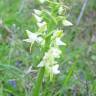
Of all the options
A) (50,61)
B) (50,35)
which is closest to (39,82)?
(50,61)

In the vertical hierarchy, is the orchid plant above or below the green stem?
above

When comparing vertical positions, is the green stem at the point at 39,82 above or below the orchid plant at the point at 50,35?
below

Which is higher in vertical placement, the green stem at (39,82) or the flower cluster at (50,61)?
the flower cluster at (50,61)

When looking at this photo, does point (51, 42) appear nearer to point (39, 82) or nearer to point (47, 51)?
point (47, 51)

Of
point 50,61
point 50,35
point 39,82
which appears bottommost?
point 39,82

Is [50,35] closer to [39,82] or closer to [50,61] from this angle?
[50,61]

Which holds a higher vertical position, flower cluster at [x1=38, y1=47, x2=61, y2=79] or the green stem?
flower cluster at [x1=38, y1=47, x2=61, y2=79]

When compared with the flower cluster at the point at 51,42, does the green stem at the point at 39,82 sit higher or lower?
lower

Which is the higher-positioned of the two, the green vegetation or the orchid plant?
the orchid plant

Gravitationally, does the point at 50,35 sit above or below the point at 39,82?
above
